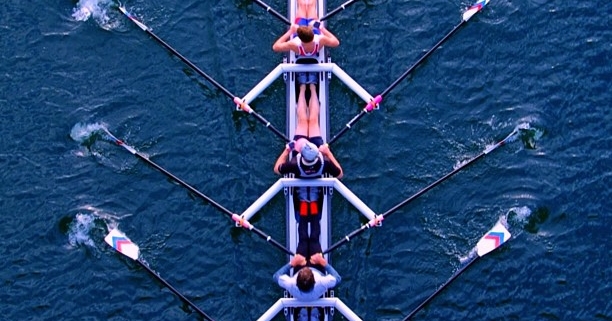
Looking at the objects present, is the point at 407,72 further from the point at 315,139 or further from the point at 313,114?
the point at 315,139

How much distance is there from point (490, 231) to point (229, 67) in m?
6.45

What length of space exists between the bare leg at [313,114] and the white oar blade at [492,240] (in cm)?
396

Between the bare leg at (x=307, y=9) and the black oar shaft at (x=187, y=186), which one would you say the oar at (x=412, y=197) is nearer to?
the black oar shaft at (x=187, y=186)

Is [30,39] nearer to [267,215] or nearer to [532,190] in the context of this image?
[267,215]

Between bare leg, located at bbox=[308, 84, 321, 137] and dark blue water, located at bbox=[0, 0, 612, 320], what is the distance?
2.66 ft

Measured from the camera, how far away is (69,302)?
71.9 feet

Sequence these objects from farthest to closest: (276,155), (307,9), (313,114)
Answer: (276,155) < (307,9) < (313,114)

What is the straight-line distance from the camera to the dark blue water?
2206cm

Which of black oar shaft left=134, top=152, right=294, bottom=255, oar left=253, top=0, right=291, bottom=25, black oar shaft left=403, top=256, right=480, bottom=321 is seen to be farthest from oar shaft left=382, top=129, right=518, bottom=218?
oar left=253, top=0, right=291, bottom=25

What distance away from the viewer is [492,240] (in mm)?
21984

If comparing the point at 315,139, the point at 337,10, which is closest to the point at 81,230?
the point at 315,139

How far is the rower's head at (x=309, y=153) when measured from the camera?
20.5 metres

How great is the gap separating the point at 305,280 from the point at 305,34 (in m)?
4.85

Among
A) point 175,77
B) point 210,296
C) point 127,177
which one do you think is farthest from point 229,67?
point 210,296
